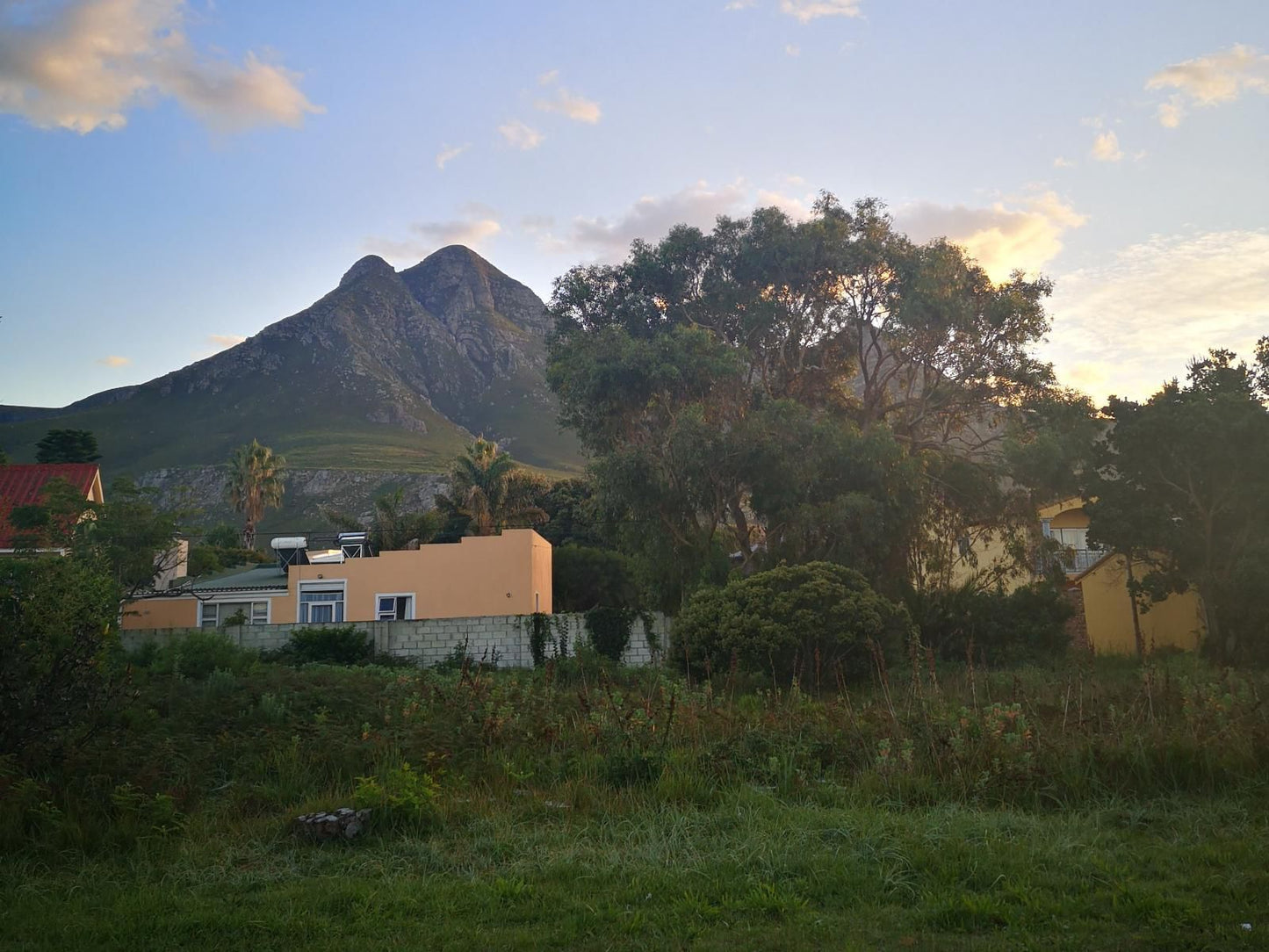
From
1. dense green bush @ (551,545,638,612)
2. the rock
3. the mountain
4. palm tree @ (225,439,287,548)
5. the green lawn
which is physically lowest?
the green lawn

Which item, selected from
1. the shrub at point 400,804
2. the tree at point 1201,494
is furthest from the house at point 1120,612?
the shrub at point 400,804

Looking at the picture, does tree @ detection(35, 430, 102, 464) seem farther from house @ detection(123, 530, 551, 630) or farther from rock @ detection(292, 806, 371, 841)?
rock @ detection(292, 806, 371, 841)

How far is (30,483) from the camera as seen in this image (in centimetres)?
3541

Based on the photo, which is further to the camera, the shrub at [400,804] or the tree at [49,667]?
the tree at [49,667]

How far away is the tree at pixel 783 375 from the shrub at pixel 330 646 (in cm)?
757

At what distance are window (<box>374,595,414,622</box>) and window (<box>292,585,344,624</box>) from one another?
119cm

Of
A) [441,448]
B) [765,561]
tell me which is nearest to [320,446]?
[441,448]

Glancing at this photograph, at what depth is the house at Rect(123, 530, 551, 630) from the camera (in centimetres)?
2967

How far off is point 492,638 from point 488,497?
21.7m

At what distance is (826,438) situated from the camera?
2520 centimetres

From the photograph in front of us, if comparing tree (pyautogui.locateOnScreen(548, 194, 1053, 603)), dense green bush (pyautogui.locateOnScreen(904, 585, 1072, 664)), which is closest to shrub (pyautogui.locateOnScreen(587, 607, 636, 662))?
tree (pyautogui.locateOnScreen(548, 194, 1053, 603))

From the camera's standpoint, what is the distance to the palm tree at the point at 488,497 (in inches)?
1769

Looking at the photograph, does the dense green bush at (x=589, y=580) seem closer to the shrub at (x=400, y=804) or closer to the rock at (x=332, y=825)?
the shrub at (x=400, y=804)

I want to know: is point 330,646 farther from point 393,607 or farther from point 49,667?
point 49,667
